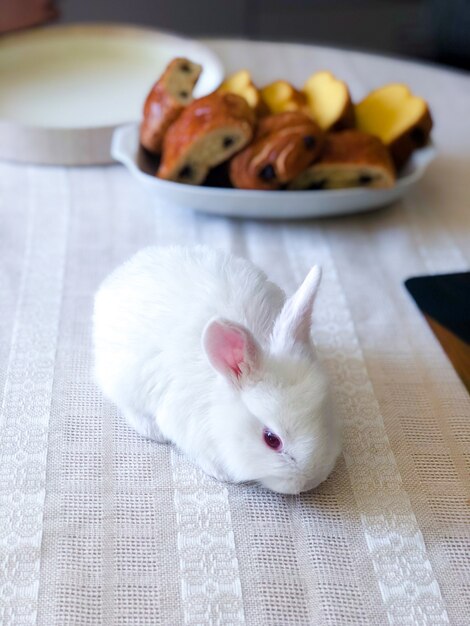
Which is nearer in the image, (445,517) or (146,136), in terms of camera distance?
(445,517)

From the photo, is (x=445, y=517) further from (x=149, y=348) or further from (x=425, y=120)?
(x=425, y=120)

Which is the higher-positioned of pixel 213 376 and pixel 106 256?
pixel 213 376

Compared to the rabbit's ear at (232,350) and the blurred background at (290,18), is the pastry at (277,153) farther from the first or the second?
the blurred background at (290,18)

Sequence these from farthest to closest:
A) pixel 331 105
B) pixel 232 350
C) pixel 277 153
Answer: pixel 331 105, pixel 277 153, pixel 232 350

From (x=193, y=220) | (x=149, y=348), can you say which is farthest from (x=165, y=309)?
(x=193, y=220)

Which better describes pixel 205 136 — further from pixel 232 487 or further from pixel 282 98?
pixel 232 487

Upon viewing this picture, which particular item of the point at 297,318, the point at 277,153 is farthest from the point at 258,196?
the point at 297,318

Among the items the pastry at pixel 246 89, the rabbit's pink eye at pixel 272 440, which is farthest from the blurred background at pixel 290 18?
the rabbit's pink eye at pixel 272 440
